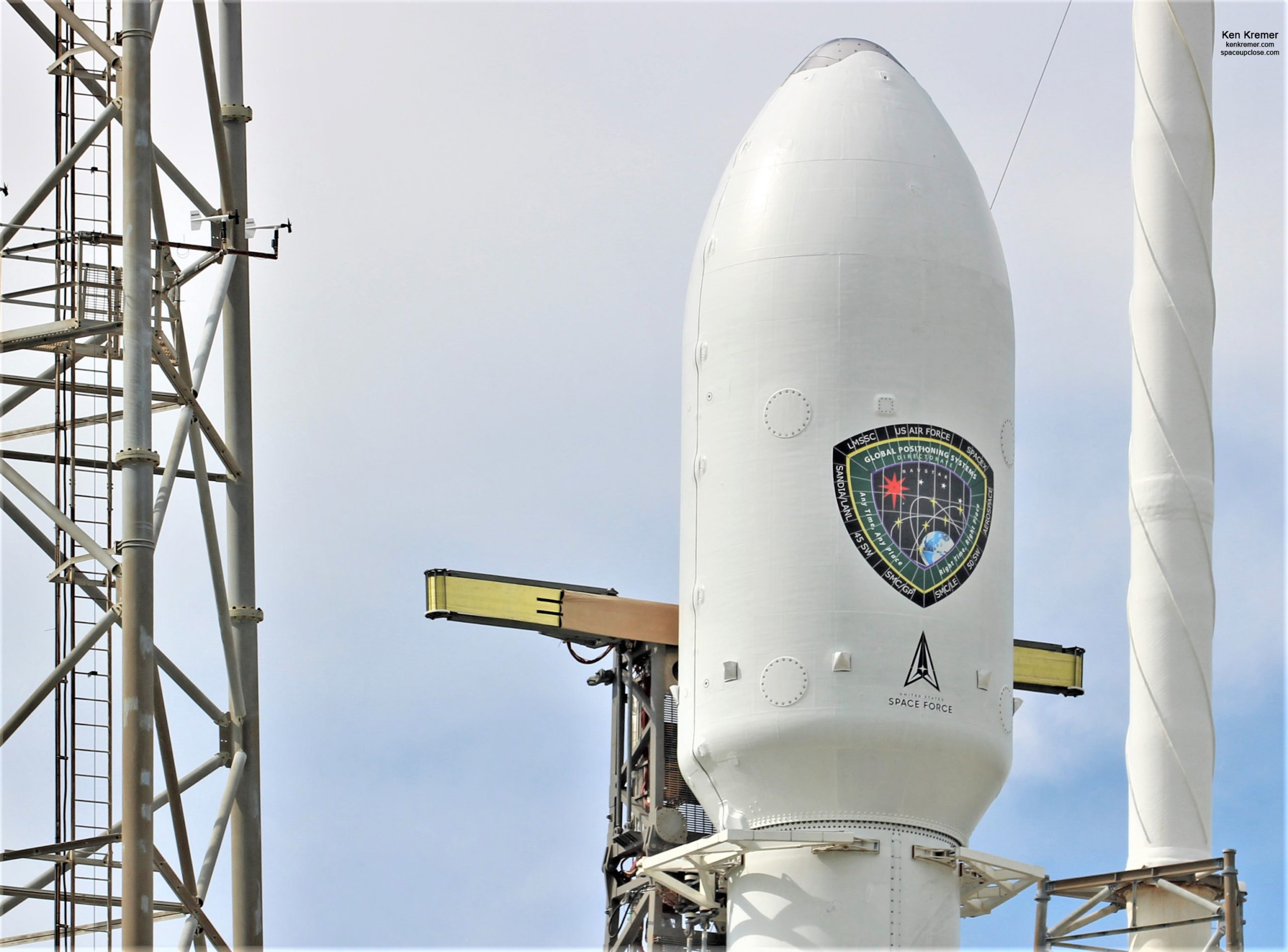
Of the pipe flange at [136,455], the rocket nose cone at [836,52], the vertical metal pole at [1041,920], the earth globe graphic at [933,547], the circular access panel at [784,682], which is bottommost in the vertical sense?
the vertical metal pole at [1041,920]

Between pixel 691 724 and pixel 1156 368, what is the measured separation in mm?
9228

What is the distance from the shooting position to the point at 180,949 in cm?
2253

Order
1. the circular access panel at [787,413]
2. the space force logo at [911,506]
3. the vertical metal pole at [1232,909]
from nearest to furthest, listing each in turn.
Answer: the vertical metal pole at [1232,909] → the space force logo at [911,506] → the circular access panel at [787,413]

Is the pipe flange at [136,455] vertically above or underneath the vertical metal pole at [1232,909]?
above

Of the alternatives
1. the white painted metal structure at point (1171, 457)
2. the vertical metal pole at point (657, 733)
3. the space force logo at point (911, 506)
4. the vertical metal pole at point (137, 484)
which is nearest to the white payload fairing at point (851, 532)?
the space force logo at point (911, 506)

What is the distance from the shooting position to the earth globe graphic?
30234 millimetres

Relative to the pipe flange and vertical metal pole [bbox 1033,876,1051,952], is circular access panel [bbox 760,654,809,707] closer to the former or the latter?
vertical metal pole [bbox 1033,876,1051,952]

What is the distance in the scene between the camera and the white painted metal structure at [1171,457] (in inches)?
1255

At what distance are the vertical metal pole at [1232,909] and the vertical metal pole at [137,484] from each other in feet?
47.0

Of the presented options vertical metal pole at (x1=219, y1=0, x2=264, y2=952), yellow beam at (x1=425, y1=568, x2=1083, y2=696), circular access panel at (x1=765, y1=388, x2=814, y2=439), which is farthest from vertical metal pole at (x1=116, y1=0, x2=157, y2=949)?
yellow beam at (x1=425, y1=568, x2=1083, y2=696)

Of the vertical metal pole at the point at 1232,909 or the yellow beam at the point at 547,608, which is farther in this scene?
the yellow beam at the point at 547,608

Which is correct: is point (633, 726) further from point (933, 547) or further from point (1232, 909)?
point (1232, 909)

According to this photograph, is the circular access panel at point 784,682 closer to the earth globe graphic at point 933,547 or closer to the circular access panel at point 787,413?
the earth globe graphic at point 933,547

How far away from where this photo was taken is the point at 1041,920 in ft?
98.8
